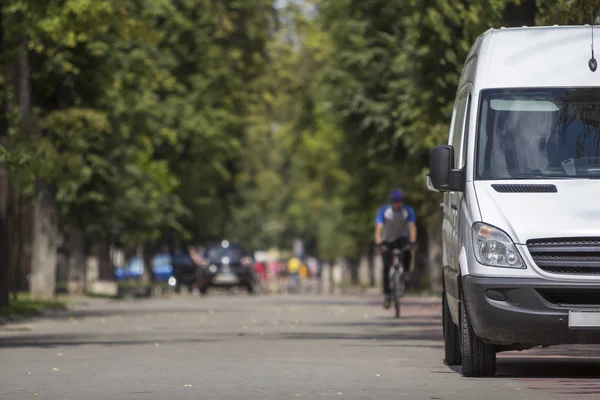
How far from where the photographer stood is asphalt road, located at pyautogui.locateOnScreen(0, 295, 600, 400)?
12.2 meters

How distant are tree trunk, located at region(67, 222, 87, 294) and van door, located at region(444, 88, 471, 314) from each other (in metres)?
32.5

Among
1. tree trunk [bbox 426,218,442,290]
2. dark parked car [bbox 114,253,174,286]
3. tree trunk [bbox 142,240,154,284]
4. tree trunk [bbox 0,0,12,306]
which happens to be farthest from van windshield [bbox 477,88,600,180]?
dark parked car [bbox 114,253,174,286]

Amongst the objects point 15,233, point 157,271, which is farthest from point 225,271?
point 157,271

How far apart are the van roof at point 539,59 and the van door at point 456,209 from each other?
1.21ft

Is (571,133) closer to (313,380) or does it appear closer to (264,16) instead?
(313,380)

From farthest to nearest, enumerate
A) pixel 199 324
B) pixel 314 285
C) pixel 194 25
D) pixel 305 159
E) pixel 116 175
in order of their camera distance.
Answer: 1. pixel 314 285
2. pixel 305 159
3. pixel 194 25
4. pixel 116 175
5. pixel 199 324

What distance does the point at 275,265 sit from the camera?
87.8m

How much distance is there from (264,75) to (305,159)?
10.0 meters

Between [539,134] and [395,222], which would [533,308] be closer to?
[539,134]

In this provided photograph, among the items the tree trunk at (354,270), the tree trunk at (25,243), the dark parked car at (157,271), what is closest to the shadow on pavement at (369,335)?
the tree trunk at (25,243)

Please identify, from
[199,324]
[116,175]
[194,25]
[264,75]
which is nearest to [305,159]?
[264,75]

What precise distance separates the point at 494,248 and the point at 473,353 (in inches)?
45.2

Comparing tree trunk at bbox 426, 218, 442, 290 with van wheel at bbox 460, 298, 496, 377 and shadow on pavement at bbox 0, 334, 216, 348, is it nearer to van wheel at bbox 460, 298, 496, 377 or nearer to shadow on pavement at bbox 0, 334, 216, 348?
shadow on pavement at bbox 0, 334, 216, 348

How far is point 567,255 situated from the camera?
40.6 ft
